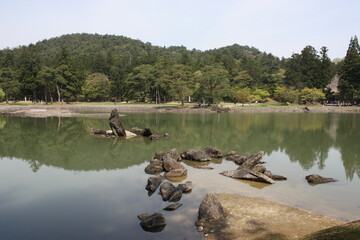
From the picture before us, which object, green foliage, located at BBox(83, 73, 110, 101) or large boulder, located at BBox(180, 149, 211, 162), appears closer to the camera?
large boulder, located at BBox(180, 149, 211, 162)

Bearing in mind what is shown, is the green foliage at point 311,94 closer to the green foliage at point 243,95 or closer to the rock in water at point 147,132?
the green foliage at point 243,95

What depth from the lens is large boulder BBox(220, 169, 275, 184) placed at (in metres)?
13.5

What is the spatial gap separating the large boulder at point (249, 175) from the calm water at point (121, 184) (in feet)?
1.31

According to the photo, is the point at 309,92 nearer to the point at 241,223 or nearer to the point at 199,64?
the point at 199,64

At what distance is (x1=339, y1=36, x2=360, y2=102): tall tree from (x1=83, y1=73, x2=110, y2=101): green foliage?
56654mm

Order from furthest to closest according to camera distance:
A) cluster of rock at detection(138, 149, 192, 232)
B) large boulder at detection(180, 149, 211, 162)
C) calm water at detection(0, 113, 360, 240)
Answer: large boulder at detection(180, 149, 211, 162)
calm water at detection(0, 113, 360, 240)
cluster of rock at detection(138, 149, 192, 232)

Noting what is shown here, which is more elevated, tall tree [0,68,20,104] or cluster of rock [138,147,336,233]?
tall tree [0,68,20,104]

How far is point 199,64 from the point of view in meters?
85.2

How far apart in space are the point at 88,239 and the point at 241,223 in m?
4.47

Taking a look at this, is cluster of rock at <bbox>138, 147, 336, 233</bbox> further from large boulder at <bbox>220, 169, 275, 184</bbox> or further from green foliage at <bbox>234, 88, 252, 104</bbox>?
green foliage at <bbox>234, 88, 252, 104</bbox>

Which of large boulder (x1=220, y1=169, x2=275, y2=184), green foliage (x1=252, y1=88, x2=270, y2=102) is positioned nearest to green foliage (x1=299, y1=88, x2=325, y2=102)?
green foliage (x1=252, y1=88, x2=270, y2=102)

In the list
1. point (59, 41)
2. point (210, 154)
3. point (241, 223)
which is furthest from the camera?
point (59, 41)

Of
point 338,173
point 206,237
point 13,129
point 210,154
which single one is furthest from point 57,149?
point 338,173

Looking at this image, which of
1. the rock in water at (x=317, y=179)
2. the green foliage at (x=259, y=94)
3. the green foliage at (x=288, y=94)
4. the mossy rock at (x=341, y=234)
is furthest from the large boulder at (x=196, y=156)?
the green foliage at (x=259, y=94)
